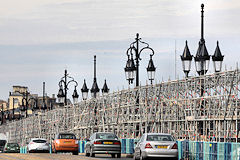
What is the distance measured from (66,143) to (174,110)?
12458 millimetres

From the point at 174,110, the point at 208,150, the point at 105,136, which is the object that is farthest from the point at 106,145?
the point at 208,150

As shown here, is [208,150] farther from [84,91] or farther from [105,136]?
[84,91]

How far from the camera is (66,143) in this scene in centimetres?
4394

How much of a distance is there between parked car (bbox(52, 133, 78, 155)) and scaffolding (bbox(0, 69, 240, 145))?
8.04 feet

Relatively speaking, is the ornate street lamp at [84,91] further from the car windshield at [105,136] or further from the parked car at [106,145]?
the parked car at [106,145]

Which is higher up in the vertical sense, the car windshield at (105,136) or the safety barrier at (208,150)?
the car windshield at (105,136)

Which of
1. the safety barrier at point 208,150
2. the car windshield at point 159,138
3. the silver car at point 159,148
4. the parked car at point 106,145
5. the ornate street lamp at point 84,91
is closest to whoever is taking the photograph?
the safety barrier at point 208,150

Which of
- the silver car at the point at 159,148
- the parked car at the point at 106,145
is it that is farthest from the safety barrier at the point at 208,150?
the parked car at the point at 106,145

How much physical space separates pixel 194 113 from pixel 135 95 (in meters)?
8.76

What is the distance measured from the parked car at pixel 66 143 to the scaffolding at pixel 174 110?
8.04 feet

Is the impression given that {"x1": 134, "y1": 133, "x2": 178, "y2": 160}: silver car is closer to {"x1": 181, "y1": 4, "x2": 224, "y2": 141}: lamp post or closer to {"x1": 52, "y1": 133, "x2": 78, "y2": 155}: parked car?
{"x1": 181, "y1": 4, "x2": 224, "y2": 141}: lamp post

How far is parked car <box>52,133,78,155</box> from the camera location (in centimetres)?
4356

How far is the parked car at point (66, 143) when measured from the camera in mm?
43562

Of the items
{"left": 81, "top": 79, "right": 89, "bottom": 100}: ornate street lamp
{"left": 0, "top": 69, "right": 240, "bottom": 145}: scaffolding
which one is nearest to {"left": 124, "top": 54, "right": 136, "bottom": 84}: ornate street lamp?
{"left": 0, "top": 69, "right": 240, "bottom": 145}: scaffolding
